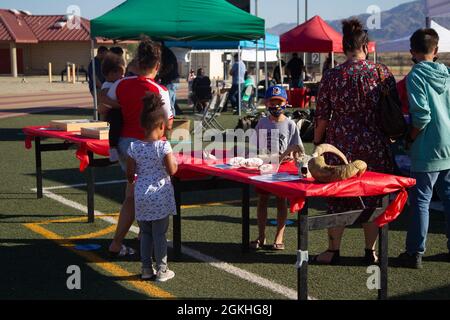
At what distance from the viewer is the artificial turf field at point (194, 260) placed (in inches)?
185

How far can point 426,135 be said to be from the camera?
17.1 ft

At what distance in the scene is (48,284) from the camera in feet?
15.9

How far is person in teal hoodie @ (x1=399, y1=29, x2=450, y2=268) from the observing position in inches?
200

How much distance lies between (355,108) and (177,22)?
526cm

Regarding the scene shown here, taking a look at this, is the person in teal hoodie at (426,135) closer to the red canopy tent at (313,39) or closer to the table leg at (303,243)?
the table leg at (303,243)

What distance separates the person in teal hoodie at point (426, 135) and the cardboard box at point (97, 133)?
315 cm

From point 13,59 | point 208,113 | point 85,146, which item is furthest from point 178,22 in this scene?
point 13,59

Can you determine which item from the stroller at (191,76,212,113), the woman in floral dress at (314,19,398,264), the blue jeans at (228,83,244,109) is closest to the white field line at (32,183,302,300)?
the woman in floral dress at (314,19,398,264)

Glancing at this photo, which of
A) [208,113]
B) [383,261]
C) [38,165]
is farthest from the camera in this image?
[208,113]

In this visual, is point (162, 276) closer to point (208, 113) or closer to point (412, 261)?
point (412, 261)

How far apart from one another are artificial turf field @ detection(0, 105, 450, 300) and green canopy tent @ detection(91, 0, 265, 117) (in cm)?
272

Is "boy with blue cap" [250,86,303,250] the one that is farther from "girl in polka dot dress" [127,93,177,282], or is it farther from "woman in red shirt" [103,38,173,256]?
"girl in polka dot dress" [127,93,177,282]

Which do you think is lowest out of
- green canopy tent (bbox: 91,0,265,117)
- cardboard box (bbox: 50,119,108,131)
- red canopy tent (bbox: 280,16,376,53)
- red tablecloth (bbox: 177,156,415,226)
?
red tablecloth (bbox: 177,156,415,226)

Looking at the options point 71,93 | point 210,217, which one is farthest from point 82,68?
point 210,217
